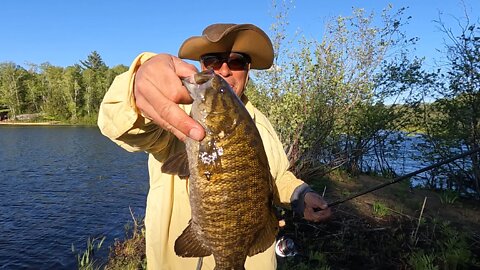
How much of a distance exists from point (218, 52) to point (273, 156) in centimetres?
99

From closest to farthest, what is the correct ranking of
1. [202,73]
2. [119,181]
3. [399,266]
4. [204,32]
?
[202,73] < [204,32] < [399,266] < [119,181]

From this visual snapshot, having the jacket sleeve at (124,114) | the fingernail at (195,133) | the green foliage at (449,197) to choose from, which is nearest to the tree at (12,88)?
the green foliage at (449,197)

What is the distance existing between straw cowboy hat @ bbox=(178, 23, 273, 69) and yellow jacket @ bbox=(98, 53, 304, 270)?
21.0 inches

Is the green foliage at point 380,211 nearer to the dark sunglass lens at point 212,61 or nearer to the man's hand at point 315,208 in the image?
the man's hand at point 315,208

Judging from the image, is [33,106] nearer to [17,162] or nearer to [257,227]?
[17,162]

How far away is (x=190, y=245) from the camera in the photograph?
2.08 m

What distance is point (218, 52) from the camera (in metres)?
2.98

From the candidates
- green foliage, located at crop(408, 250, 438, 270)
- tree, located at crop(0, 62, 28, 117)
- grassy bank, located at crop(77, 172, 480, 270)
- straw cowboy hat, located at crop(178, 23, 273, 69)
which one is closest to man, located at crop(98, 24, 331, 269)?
straw cowboy hat, located at crop(178, 23, 273, 69)

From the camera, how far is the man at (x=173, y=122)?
1771 mm

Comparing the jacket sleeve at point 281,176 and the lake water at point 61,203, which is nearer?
the jacket sleeve at point 281,176

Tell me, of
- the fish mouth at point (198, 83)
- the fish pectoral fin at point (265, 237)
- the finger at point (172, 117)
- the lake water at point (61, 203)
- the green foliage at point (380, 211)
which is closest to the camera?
the finger at point (172, 117)

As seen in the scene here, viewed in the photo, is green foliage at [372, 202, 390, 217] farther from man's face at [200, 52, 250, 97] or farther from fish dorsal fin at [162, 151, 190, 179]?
fish dorsal fin at [162, 151, 190, 179]

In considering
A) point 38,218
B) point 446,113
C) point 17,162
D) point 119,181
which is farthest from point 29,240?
point 17,162

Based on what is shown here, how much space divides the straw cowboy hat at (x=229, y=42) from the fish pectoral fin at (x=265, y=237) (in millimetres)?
1332
